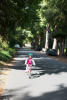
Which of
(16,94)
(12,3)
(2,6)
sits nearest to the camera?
(16,94)

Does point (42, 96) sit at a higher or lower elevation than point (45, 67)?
higher

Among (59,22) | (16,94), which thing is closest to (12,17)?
(16,94)

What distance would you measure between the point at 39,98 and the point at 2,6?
32.5 feet

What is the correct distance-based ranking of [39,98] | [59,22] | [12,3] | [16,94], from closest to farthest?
1. [39,98]
2. [16,94]
3. [12,3]
4. [59,22]

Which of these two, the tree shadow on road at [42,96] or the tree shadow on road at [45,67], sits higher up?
the tree shadow on road at [42,96]

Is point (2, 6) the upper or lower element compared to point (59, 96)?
upper

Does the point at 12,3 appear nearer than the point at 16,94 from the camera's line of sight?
No

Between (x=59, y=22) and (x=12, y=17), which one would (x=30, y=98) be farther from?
(x=59, y=22)

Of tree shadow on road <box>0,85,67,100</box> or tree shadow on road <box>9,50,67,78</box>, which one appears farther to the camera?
tree shadow on road <box>9,50,67,78</box>

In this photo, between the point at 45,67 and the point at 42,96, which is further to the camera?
the point at 45,67

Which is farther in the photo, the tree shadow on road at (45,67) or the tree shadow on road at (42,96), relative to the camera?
the tree shadow on road at (45,67)

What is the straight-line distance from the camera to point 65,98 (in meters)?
8.26

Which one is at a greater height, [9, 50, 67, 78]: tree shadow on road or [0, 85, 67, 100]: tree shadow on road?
[0, 85, 67, 100]: tree shadow on road

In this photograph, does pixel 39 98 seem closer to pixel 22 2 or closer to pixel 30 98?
pixel 30 98
